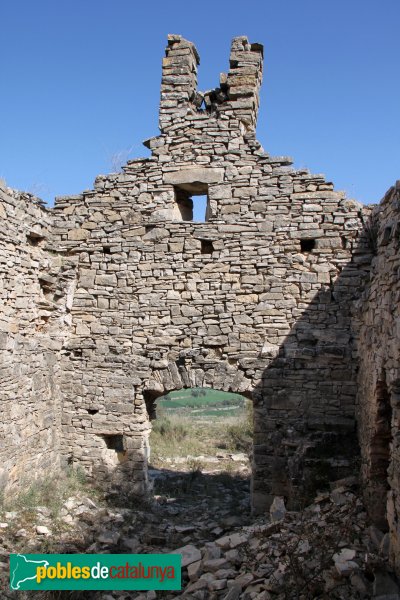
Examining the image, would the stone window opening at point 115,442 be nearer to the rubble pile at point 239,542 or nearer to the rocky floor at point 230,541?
the rocky floor at point 230,541

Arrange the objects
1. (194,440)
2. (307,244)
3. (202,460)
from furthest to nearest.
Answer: (194,440) < (202,460) < (307,244)

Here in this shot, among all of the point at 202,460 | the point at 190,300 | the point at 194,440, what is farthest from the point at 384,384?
the point at 194,440

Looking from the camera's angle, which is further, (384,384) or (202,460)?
(202,460)

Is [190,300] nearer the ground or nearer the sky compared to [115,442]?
nearer the sky

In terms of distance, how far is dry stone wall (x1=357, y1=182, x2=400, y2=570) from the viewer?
467 cm

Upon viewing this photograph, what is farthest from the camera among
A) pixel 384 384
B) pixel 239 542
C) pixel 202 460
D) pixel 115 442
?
pixel 202 460

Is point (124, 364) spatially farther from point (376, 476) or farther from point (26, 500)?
point (376, 476)

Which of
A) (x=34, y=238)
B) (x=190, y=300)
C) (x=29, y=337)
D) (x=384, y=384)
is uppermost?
(x=34, y=238)

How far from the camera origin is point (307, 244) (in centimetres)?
812

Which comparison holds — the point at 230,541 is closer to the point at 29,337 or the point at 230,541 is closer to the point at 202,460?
the point at 29,337

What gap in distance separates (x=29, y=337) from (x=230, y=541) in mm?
4097

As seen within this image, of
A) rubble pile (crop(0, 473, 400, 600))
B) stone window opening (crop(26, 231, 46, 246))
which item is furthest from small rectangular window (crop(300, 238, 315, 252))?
stone window opening (crop(26, 231, 46, 246))

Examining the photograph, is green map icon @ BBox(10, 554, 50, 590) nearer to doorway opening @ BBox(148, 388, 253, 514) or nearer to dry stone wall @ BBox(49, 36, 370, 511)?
dry stone wall @ BBox(49, 36, 370, 511)

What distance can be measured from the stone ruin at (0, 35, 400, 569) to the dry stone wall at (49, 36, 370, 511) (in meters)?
0.02
